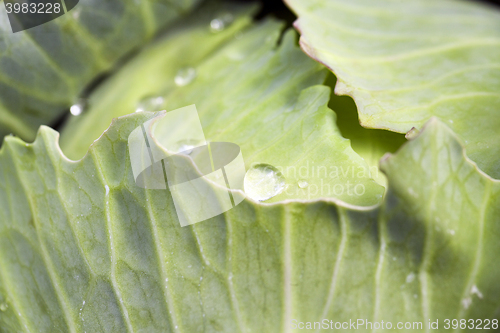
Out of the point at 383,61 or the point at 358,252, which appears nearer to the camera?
the point at 358,252

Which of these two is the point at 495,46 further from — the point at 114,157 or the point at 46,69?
the point at 46,69

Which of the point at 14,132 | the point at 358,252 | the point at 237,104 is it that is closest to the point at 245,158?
the point at 237,104

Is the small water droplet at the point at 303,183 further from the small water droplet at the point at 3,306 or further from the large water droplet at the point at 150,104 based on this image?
the small water droplet at the point at 3,306

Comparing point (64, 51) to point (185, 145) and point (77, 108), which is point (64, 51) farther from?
point (185, 145)

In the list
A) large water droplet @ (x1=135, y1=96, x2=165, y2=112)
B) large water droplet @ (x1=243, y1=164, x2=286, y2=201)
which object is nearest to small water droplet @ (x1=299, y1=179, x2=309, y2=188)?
large water droplet @ (x1=243, y1=164, x2=286, y2=201)

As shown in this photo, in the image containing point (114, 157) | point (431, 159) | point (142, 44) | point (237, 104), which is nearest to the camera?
point (431, 159)

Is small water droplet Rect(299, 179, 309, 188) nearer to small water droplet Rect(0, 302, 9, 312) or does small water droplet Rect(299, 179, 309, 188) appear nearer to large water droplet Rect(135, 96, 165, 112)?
large water droplet Rect(135, 96, 165, 112)

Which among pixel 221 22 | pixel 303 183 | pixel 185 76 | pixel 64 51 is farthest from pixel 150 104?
pixel 303 183
